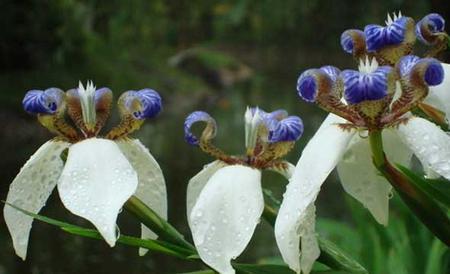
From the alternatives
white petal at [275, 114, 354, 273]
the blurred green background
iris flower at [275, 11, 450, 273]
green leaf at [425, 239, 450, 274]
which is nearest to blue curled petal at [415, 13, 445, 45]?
iris flower at [275, 11, 450, 273]

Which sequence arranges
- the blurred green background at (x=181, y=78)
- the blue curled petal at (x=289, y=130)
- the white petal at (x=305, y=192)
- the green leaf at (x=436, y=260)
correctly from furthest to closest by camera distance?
the blurred green background at (x=181, y=78)
the green leaf at (x=436, y=260)
the blue curled petal at (x=289, y=130)
the white petal at (x=305, y=192)

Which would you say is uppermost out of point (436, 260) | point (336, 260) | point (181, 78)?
point (336, 260)

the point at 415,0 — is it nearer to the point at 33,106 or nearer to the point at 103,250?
the point at 103,250

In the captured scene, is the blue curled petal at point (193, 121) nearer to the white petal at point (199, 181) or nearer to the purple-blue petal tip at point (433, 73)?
the white petal at point (199, 181)

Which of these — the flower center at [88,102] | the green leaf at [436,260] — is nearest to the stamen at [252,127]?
the flower center at [88,102]

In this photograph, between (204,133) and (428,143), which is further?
(204,133)

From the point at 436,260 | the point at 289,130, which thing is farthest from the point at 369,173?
the point at 436,260

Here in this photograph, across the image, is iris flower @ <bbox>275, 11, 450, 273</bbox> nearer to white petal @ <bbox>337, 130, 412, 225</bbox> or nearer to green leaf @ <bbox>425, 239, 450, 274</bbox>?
white petal @ <bbox>337, 130, 412, 225</bbox>

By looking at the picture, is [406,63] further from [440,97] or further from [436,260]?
[436,260]
